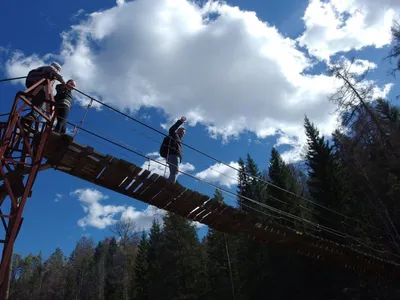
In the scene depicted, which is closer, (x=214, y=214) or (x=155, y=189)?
(x=155, y=189)

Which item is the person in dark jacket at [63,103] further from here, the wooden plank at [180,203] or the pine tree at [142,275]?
the pine tree at [142,275]

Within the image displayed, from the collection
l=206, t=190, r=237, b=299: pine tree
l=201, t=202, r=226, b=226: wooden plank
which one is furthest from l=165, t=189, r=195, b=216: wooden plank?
l=206, t=190, r=237, b=299: pine tree

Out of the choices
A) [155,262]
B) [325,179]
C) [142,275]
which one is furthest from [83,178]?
[142,275]

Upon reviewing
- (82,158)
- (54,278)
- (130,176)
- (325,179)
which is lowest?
(130,176)

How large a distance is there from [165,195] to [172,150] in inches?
50.6

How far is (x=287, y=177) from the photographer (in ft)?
83.7

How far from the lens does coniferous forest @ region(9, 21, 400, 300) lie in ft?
50.0

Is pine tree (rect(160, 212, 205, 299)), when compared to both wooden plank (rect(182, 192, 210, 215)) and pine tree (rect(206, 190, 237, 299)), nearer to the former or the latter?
pine tree (rect(206, 190, 237, 299))

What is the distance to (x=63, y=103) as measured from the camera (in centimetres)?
604

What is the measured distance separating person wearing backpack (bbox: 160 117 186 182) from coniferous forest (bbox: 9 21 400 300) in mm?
3891

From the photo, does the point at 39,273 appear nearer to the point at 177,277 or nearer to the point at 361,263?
the point at 177,277

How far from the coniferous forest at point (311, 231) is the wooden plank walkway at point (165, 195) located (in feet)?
2.84

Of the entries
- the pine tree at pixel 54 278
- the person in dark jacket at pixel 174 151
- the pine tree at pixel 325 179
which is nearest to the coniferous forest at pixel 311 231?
the pine tree at pixel 325 179

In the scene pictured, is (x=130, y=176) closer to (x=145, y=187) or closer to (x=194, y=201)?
(x=145, y=187)
